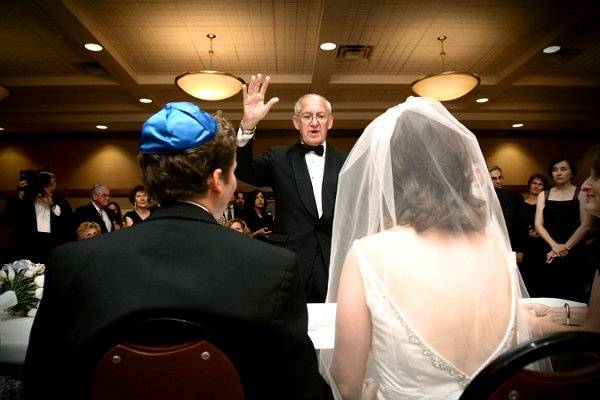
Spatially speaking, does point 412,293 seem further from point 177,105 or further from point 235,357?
point 177,105

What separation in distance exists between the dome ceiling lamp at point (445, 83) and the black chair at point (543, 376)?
539 centimetres

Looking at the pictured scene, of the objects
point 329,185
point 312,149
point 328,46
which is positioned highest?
point 328,46

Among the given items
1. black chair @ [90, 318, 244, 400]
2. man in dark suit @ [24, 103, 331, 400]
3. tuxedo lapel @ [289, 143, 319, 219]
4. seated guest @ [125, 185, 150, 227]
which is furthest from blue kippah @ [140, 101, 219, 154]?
seated guest @ [125, 185, 150, 227]

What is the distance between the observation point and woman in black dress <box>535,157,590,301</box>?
421cm

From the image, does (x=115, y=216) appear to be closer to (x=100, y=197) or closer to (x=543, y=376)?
(x=100, y=197)

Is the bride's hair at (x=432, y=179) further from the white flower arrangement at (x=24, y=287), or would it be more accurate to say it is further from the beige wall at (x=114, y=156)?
the beige wall at (x=114, y=156)

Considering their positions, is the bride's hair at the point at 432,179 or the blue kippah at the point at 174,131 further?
the bride's hair at the point at 432,179

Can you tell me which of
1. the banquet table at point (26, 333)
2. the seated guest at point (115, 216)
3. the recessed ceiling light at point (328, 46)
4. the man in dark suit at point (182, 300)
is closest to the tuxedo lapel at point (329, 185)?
the banquet table at point (26, 333)

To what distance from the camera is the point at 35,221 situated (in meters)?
5.16

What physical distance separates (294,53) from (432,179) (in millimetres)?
5300

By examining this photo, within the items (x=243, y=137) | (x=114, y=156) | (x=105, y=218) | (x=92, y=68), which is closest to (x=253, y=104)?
(x=243, y=137)

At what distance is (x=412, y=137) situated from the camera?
1.27 metres

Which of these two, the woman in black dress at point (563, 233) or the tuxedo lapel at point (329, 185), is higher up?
the tuxedo lapel at point (329, 185)

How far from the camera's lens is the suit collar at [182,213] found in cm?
103
